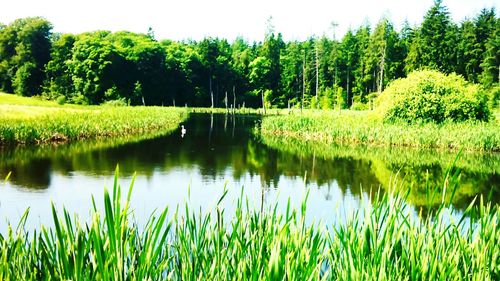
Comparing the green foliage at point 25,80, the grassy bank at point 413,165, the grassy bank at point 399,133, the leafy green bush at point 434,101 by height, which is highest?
the green foliage at point 25,80

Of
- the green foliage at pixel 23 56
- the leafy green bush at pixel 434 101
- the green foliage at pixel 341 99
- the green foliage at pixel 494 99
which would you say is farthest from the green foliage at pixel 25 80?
the green foliage at pixel 494 99

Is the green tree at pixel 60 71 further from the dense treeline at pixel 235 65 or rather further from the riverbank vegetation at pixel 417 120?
the riverbank vegetation at pixel 417 120

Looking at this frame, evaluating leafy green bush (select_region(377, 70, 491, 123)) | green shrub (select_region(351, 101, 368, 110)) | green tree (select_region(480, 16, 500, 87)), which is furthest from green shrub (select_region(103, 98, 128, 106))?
green tree (select_region(480, 16, 500, 87))

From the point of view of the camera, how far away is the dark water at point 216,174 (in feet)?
35.6

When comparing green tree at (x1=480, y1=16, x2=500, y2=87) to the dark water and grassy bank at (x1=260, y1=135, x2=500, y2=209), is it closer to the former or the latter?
grassy bank at (x1=260, y1=135, x2=500, y2=209)

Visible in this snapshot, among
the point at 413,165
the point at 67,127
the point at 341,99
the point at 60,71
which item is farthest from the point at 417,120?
the point at 60,71

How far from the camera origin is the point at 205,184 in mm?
13312

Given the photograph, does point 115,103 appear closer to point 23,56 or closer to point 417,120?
point 23,56

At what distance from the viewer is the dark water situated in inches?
427

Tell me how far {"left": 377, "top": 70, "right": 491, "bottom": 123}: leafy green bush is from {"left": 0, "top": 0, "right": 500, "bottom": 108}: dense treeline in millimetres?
30442

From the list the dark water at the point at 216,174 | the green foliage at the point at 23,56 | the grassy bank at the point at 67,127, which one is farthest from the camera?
the green foliage at the point at 23,56

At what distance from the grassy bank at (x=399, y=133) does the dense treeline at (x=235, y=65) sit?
104ft

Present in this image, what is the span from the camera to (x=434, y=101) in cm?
2528

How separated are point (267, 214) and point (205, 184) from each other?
947 cm
